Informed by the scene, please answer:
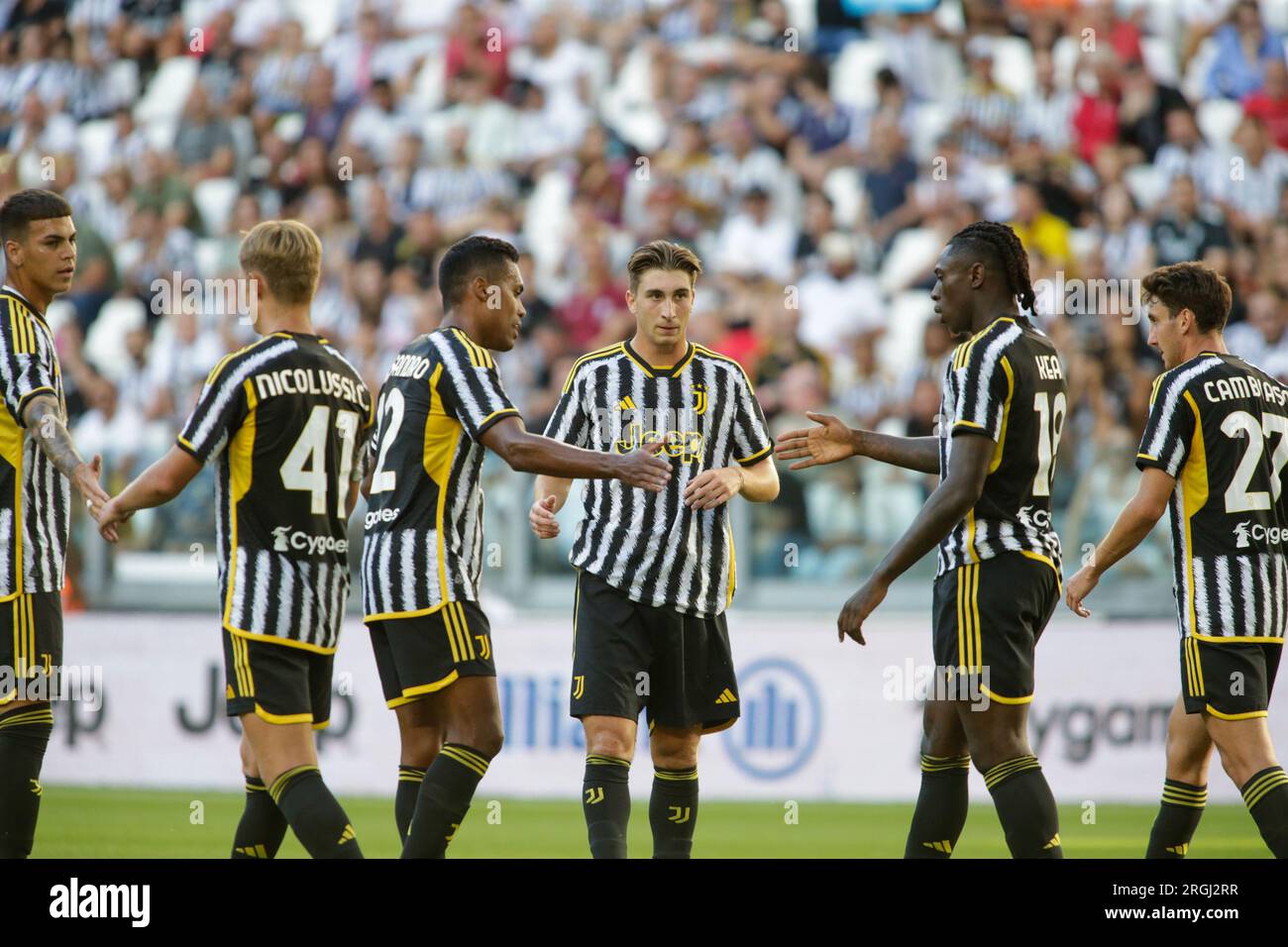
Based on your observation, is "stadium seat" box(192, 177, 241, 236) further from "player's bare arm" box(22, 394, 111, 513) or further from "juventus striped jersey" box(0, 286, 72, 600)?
"player's bare arm" box(22, 394, 111, 513)

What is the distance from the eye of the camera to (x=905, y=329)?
13516 millimetres

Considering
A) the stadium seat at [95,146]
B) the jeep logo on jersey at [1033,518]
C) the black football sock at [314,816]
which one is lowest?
the black football sock at [314,816]

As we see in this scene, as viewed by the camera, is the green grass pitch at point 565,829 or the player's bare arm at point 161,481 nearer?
the player's bare arm at point 161,481

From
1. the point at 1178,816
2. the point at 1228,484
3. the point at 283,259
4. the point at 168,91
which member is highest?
the point at 168,91

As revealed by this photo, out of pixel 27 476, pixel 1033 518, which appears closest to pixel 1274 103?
pixel 1033 518

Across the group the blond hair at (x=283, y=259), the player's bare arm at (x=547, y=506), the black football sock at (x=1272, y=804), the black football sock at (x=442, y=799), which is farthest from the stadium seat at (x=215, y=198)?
the black football sock at (x=1272, y=804)

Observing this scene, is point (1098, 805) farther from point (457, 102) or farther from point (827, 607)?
point (457, 102)

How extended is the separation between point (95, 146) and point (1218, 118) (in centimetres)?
1065

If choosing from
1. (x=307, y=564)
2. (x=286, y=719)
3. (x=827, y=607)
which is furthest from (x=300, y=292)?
(x=827, y=607)

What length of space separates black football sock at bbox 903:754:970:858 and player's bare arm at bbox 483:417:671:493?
155cm

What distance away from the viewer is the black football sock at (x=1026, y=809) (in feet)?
18.4

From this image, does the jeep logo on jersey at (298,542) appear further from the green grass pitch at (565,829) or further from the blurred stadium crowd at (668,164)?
the blurred stadium crowd at (668,164)

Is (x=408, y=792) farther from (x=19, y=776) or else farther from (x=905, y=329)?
(x=905, y=329)

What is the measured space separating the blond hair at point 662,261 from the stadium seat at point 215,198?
382 inches
